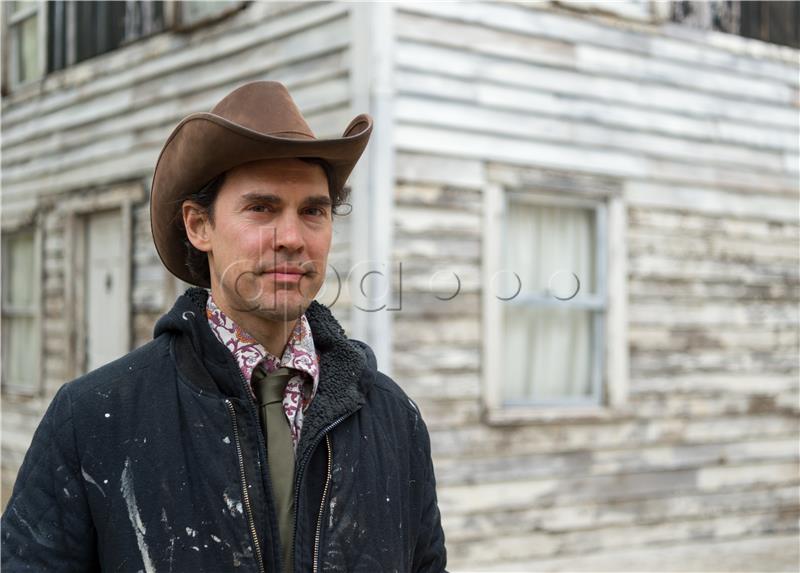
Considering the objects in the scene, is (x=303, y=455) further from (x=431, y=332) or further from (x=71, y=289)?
(x=71, y=289)

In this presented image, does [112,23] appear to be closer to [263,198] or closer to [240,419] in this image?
[263,198]

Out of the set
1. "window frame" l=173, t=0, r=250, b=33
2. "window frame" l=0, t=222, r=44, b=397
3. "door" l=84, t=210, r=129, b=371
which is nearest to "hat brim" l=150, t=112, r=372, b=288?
"window frame" l=173, t=0, r=250, b=33

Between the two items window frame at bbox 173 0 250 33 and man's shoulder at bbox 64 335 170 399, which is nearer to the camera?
man's shoulder at bbox 64 335 170 399

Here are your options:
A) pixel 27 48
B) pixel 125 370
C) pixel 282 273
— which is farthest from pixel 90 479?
pixel 27 48

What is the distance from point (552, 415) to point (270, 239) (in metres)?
4.65

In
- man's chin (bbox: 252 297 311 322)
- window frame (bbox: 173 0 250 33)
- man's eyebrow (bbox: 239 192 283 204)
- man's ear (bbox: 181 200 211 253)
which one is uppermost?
window frame (bbox: 173 0 250 33)

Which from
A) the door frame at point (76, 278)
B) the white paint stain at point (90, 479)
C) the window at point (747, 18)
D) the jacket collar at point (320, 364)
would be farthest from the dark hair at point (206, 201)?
the door frame at point (76, 278)

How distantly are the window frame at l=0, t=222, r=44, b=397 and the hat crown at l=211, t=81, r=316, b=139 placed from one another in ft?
23.4

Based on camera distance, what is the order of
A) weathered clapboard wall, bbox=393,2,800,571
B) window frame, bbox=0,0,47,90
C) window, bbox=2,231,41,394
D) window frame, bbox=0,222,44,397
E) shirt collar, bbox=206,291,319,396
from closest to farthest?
shirt collar, bbox=206,291,319,396, weathered clapboard wall, bbox=393,2,800,571, window frame, bbox=0,222,44,397, window frame, bbox=0,0,47,90, window, bbox=2,231,41,394

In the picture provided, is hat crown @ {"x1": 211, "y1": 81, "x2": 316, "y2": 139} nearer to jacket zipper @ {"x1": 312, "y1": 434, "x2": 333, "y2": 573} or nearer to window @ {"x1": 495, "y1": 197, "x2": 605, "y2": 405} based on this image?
jacket zipper @ {"x1": 312, "y1": 434, "x2": 333, "y2": 573}

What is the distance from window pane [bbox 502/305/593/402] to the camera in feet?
21.7

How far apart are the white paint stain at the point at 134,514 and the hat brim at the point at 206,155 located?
593mm

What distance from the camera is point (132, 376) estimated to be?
6.93ft

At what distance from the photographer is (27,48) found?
31.3 ft
